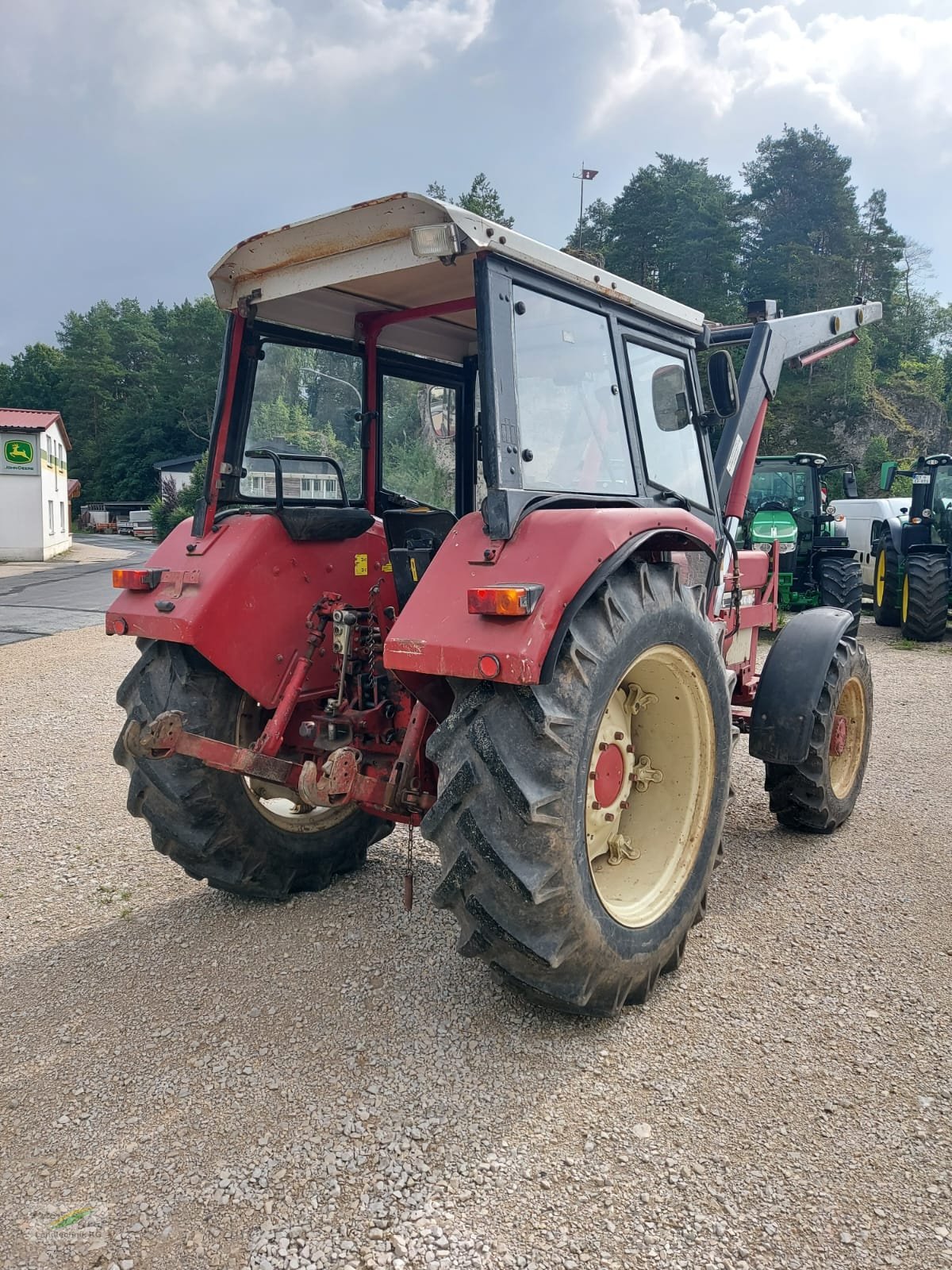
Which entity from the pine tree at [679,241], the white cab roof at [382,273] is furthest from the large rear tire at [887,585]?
the pine tree at [679,241]

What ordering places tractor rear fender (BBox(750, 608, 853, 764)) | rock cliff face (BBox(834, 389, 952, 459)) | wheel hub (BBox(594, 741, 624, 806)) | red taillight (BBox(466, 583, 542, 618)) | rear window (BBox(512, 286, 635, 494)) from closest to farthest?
red taillight (BBox(466, 583, 542, 618)) → rear window (BBox(512, 286, 635, 494)) → wheel hub (BBox(594, 741, 624, 806)) → tractor rear fender (BBox(750, 608, 853, 764)) → rock cliff face (BBox(834, 389, 952, 459))

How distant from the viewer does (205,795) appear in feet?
10.8

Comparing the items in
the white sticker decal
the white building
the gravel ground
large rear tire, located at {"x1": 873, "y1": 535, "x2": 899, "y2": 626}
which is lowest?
the gravel ground

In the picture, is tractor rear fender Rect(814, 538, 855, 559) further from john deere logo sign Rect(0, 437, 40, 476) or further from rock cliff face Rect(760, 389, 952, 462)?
rock cliff face Rect(760, 389, 952, 462)

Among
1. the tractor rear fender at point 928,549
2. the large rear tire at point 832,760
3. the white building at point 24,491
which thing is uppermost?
the white building at point 24,491

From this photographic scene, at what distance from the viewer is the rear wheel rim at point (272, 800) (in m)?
3.46

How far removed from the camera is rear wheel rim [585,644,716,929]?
299cm

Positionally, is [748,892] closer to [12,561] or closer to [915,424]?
[12,561]

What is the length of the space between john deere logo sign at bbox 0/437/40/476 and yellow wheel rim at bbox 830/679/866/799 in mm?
32613

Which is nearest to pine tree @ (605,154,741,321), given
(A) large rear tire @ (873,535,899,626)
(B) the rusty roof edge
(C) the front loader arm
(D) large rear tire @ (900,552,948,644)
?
(A) large rear tire @ (873,535,899,626)

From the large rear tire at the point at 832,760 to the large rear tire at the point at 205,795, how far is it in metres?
2.32

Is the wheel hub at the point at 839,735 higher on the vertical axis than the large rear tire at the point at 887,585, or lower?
lower

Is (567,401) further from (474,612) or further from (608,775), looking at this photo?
(608,775)

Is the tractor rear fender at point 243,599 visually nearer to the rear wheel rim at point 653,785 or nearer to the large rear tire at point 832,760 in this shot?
the rear wheel rim at point 653,785
